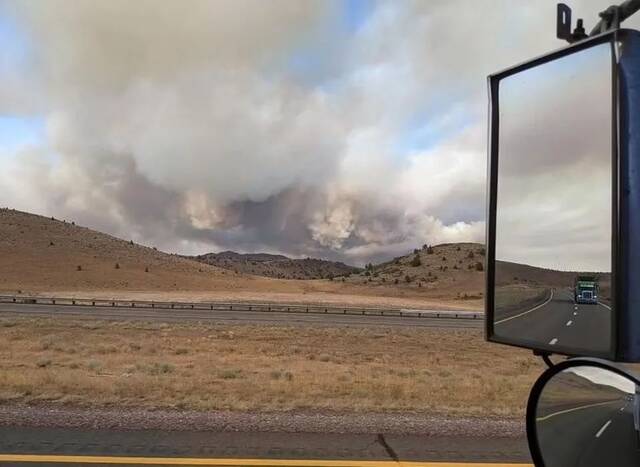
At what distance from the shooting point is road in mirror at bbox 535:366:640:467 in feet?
6.41

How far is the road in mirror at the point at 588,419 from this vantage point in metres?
1.96

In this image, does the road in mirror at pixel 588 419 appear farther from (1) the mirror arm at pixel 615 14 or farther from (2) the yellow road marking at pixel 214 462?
(2) the yellow road marking at pixel 214 462

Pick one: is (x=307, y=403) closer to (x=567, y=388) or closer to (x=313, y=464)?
(x=313, y=464)

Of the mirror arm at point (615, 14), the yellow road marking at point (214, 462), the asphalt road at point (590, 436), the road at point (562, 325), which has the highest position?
the mirror arm at point (615, 14)

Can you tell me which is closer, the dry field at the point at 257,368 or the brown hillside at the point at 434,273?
the dry field at the point at 257,368

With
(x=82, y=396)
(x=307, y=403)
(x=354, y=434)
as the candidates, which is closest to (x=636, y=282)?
(x=354, y=434)

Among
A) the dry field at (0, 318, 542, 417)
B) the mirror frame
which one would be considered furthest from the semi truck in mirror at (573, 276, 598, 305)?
the dry field at (0, 318, 542, 417)

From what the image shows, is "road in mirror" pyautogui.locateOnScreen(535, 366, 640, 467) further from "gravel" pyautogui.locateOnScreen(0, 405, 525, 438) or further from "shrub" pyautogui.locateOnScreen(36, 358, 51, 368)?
"shrub" pyautogui.locateOnScreen(36, 358, 51, 368)

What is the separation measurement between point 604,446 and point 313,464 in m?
4.64

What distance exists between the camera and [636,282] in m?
1.84

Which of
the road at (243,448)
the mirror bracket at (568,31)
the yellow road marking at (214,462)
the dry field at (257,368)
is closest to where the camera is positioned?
the mirror bracket at (568,31)

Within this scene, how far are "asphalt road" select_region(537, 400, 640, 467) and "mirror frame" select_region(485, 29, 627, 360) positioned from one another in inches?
7.9

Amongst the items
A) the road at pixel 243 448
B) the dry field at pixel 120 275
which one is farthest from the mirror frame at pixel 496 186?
the dry field at pixel 120 275

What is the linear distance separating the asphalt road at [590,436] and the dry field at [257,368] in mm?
7708
